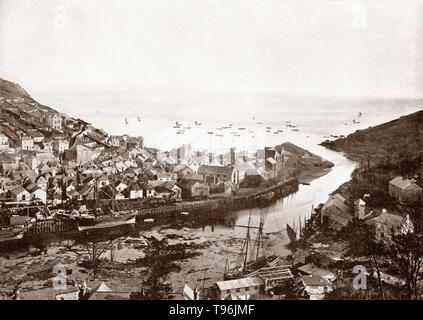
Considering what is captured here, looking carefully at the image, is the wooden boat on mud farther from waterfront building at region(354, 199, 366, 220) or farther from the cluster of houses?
waterfront building at region(354, 199, 366, 220)

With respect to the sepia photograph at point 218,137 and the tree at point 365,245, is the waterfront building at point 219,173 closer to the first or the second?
the sepia photograph at point 218,137

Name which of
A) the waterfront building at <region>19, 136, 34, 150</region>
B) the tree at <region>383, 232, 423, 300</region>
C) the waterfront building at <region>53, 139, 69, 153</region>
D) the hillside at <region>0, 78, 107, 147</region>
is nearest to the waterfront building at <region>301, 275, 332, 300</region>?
the tree at <region>383, 232, 423, 300</region>

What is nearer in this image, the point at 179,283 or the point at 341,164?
the point at 179,283

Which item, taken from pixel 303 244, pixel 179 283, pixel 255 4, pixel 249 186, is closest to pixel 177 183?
pixel 249 186

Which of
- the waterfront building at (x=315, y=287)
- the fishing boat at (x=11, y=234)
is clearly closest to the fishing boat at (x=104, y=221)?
the fishing boat at (x=11, y=234)

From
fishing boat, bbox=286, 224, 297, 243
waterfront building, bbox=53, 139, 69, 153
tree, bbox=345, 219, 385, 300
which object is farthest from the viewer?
waterfront building, bbox=53, 139, 69, 153

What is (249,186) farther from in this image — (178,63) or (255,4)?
(255,4)
